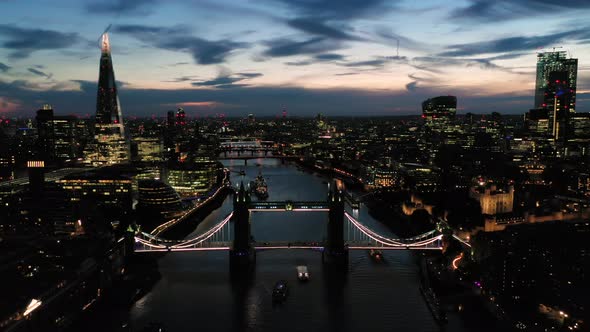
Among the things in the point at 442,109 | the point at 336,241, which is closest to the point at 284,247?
the point at 336,241

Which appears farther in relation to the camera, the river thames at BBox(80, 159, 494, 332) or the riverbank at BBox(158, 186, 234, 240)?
the riverbank at BBox(158, 186, 234, 240)

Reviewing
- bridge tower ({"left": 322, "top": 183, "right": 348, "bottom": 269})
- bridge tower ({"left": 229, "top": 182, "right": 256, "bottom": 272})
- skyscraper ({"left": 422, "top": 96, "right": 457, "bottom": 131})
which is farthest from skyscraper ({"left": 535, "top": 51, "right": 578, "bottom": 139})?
bridge tower ({"left": 229, "top": 182, "right": 256, "bottom": 272})

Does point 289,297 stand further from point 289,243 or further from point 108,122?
point 108,122

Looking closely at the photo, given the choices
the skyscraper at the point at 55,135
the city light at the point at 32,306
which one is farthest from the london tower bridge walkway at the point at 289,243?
the skyscraper at the point at 55,135

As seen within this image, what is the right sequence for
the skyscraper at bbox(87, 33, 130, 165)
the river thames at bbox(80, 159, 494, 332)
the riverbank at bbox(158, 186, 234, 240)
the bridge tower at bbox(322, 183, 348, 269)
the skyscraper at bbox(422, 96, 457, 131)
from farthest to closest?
the skyscraper at bbox(422, 96, 457, 131)
the skyscraper at bbox(87, 33, 130, 165)
the riverbank at bbox(158, 186, 234, 240)
the bridge tower at bbox(322, 183, 348, 269)
the river thames at bbox(80, 159, 494, 332)

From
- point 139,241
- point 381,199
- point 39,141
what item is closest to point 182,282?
point 139,241

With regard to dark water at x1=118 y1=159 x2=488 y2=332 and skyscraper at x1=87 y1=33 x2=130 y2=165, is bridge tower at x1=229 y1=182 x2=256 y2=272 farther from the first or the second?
skyscraper at x1=87 y1=33 x2=130 y2=165

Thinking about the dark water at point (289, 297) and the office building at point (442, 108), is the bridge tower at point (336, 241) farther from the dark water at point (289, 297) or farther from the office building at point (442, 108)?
the office building at point (442, 108)
